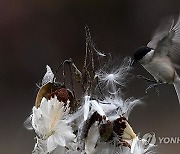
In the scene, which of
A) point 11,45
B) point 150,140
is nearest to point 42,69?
point 11,45

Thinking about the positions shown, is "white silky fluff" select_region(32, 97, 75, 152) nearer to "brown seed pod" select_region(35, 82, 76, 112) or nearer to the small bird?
"brown seed pod" select_region(35, 82, 76, 112)

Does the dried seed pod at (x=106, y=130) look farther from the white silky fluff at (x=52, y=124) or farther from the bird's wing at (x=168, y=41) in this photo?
the bird's wing at (x=168, y=41)

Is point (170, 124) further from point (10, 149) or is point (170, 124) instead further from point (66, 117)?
point (66, 117)

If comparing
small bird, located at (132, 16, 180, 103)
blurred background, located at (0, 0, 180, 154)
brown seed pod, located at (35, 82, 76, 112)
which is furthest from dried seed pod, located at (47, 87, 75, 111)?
blurred background, located at (0, 0, 180, 154)

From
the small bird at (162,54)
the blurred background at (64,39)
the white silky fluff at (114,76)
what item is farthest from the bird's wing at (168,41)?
the blurred background at (64,39)

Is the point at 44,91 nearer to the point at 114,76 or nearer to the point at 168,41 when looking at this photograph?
the point at 114,76
